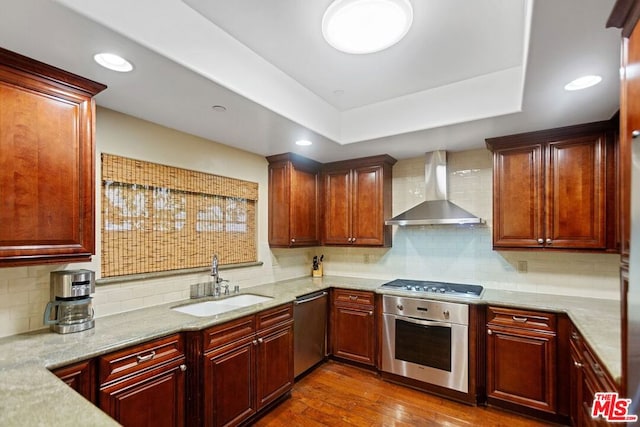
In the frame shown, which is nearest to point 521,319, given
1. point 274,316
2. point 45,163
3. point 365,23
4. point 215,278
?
point 274,316

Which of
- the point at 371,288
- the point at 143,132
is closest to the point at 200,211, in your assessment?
the point at 143,132

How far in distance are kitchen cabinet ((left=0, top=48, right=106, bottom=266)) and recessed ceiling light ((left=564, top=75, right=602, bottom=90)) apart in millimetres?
2846

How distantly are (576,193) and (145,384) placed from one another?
11.5ft

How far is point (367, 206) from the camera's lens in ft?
12.4

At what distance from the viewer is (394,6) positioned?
163cm

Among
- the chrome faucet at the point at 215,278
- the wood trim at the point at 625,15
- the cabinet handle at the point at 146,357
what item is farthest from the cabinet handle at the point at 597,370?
the chrome faucet at the point at 215,278

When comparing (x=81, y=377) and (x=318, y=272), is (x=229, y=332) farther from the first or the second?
(x=318, y=272)

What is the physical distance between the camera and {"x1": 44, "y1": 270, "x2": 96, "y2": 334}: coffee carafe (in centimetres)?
186

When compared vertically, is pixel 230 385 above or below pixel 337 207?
below

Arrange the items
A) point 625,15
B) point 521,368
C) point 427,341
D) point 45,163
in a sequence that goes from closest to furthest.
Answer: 1. point 625,15
2. point 45,163
3. point 521,368
4. point 427,341

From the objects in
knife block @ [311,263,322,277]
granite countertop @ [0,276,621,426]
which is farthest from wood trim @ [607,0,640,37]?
knife block @ [311,263,322,277]

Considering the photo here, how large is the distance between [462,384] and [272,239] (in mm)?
2356

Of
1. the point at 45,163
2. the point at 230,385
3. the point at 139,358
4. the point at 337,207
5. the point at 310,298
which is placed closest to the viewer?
the point at 45,163

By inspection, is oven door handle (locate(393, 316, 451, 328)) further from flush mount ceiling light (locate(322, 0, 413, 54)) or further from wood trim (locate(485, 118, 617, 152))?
flush mount ceiling light (locate(322, 0, 413, 54))
